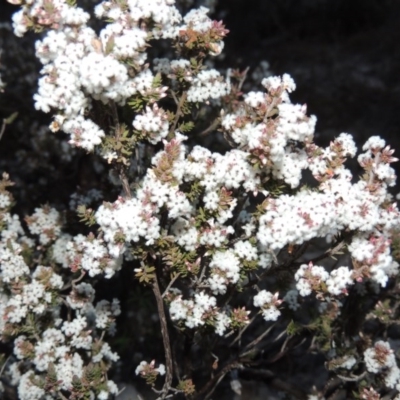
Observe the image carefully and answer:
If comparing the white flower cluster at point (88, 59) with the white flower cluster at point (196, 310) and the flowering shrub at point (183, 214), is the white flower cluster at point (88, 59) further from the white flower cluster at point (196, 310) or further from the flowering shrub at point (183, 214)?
the white flower cluster at point (196, 310)

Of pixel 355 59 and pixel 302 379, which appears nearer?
pixel 302 379

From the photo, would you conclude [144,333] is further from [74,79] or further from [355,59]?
[355,59]

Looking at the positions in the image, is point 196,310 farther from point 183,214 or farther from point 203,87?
point 203,87

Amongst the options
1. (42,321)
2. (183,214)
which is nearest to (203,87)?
(183,214)

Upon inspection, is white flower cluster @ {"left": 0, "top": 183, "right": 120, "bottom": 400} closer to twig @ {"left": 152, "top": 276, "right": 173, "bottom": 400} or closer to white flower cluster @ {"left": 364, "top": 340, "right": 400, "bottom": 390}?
twig @ {"left": 152, "top": 276, "right": 173, "bottom": 400}

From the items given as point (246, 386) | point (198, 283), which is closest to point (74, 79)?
point (198, 283)

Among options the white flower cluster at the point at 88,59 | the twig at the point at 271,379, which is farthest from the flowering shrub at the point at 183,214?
the twig at the point at 271,379

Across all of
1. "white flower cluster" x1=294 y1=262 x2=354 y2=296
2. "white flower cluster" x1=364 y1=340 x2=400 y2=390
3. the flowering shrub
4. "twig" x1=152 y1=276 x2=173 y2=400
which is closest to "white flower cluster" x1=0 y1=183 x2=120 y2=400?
the flowering shrub

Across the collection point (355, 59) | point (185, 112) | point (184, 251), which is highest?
point (355, 59)
